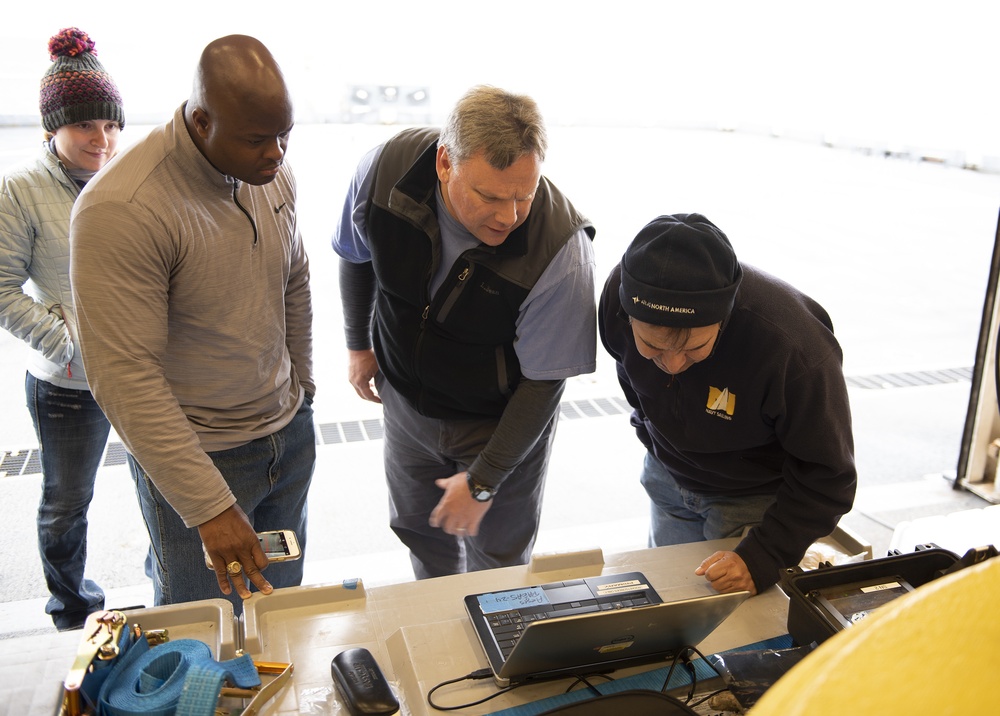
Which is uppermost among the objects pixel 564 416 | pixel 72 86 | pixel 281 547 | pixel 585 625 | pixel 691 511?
pixel 72 86

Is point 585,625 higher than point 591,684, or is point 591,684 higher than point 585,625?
point 585,625

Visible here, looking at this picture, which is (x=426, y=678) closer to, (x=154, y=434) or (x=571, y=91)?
(x=154, y=434)

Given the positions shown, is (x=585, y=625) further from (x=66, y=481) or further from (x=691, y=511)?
(x=66, y=481)

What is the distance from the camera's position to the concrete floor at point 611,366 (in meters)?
2.75

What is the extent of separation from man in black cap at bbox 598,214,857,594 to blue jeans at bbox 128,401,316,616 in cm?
69

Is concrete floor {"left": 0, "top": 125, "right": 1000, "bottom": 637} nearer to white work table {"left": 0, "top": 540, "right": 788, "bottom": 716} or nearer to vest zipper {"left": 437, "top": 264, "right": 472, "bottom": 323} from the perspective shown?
vest zipper {"left": 437, "top": 264, "right": 472, "bottom": 323}

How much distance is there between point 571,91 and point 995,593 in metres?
6.47

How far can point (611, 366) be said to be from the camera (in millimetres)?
4160

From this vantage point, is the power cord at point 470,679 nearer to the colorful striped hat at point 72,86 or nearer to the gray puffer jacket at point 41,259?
the gray puffer jacket at point 41,259

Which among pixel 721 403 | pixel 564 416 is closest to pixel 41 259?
pixel 721 403

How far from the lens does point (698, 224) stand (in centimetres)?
128

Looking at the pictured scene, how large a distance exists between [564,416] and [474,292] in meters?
2.09

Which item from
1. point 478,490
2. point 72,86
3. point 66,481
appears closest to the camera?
point 478,490

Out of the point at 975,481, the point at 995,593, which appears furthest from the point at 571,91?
the point at 995,593
